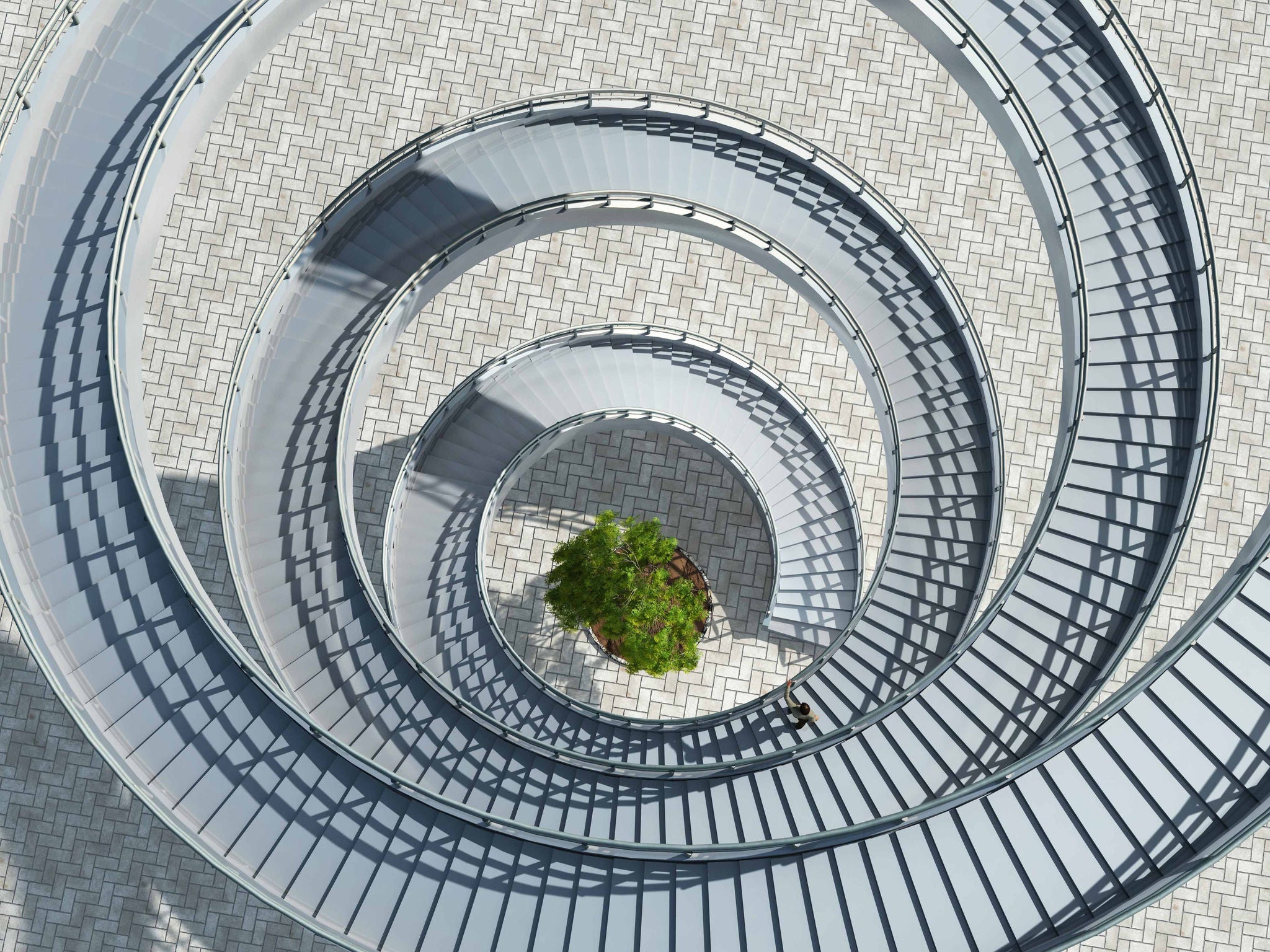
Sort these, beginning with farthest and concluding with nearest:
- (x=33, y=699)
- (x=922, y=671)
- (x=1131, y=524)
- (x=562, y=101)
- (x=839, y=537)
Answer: (x=839, y=537) < (x=33, y=699) < (x=562, y=101) < (x=922, y=671) < (x=1131, y=524)

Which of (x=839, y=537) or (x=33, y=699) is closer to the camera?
(x=33, y=699)

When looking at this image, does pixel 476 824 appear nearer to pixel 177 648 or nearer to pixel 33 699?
pixel 177 648

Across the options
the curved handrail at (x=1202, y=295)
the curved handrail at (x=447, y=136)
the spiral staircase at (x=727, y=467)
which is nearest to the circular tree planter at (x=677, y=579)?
the spiral staircase at (x=727, y=467)

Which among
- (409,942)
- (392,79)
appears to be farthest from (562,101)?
(409,942)

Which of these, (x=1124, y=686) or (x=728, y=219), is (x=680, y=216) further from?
(x=1124, y=686)

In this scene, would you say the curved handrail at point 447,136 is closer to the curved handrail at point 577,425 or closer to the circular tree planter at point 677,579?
the curved handrail at point 577,425
